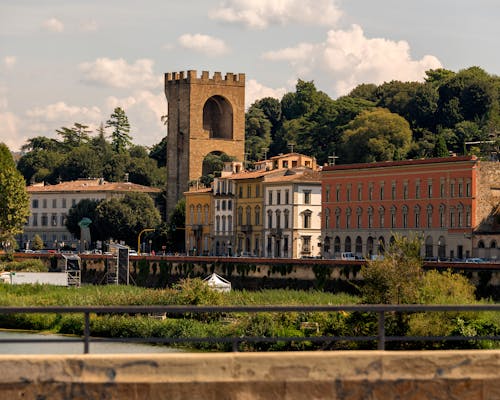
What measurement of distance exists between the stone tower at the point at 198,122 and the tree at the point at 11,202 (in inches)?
1159

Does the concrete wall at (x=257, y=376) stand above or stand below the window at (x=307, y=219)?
below

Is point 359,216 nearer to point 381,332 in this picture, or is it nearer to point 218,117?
point 218,117

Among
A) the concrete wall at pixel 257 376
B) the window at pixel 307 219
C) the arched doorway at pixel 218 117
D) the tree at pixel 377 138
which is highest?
the arched doorway at pixel 218 117

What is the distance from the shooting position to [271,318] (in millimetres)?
41469

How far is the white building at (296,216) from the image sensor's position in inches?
3907

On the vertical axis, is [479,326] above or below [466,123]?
below

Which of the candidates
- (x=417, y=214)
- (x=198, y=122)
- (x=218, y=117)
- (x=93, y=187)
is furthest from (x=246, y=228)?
(x=93, y=187)

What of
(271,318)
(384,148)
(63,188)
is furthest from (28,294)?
(63,188)

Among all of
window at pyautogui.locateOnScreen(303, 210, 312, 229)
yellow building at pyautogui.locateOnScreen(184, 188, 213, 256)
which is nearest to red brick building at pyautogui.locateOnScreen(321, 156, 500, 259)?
window at pyautogui.locateOnScreen(303, 210, 312, 229)

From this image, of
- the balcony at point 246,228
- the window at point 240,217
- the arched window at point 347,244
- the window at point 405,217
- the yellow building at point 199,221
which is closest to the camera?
the window at point 405,217

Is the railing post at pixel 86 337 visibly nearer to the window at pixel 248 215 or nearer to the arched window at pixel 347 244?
the arched window at pixel 347 244

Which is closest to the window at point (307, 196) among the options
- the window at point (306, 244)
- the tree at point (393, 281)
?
the window at point (306, 244)

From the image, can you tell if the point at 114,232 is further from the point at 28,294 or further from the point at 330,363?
the point at 330,363

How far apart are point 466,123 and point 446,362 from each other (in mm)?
114872
